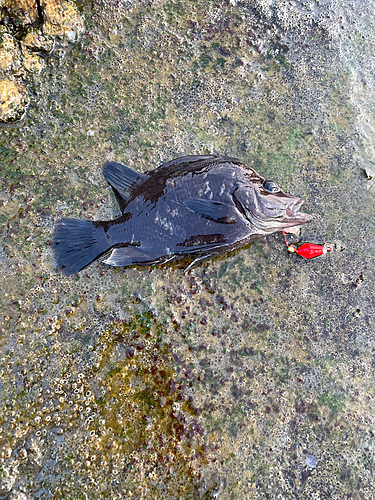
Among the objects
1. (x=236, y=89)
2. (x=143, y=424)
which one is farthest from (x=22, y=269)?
(x=236, y=89)

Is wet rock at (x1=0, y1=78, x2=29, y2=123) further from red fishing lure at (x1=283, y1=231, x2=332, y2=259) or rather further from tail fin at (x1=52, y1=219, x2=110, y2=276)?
red fishing lure at (x1=283, y1=231, x2=332, y2=259)

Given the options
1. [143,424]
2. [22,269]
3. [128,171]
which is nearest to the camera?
[143,424]

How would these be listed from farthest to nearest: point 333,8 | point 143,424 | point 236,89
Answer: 1. point 333,8
2. point 236,89
3. point 143,424

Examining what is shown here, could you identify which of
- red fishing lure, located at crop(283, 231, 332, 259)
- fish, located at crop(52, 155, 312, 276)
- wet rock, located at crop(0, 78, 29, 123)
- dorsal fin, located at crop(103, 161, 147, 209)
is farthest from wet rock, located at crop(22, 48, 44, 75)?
red fishing lure, located at crop(283, 231, 332, 259)

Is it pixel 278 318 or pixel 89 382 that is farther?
pixel 278 318

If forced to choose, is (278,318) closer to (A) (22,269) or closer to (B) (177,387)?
(B) (177,387)

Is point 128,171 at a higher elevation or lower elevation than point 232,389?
higher
